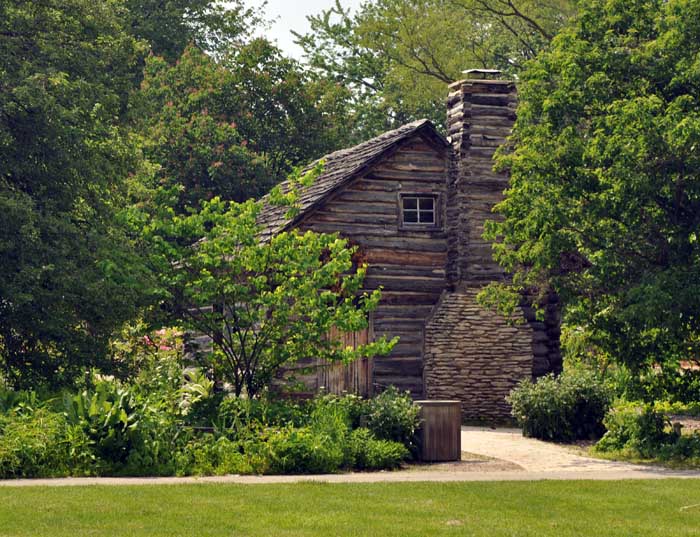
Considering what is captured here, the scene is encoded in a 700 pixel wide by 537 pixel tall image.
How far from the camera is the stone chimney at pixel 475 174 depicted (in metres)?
28.9

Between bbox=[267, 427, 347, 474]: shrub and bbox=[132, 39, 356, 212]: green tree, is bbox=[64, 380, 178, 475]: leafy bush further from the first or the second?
bbox=[132, 39, 356, 212]: green tree

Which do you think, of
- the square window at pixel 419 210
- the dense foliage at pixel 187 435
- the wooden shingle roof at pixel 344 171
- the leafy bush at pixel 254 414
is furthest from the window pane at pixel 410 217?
the leafy bush at pixel 254 414

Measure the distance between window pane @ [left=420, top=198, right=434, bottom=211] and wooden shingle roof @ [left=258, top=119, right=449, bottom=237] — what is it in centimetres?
143

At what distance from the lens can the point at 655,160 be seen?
66.9ft

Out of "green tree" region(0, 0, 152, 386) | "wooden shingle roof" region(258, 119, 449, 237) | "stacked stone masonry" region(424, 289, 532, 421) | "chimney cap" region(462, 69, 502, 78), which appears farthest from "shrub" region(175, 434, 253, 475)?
"chimney cap" region(462, 69, 502, 78)

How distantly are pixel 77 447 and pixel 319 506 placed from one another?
468 cm

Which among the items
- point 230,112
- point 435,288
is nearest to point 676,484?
point 435,288

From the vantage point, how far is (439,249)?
2936 centimetres

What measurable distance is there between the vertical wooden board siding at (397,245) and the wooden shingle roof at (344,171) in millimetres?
251

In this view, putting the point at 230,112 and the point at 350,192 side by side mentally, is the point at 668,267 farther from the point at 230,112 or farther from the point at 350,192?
the point at 230,112

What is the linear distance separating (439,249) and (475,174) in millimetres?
2097

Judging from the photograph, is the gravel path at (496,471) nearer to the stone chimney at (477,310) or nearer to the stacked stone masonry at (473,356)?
the stacked stone masonry at (473,356)

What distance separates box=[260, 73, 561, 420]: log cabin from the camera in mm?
28375

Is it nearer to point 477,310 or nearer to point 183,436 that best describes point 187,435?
point 183,436
